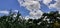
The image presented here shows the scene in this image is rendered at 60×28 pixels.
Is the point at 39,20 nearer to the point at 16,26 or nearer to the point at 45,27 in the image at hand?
the point at 45,27

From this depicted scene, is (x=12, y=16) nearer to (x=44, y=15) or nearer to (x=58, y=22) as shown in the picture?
(x=44, y=15)

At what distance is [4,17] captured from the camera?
406 inches

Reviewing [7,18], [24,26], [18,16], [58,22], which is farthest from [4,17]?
[58,22]

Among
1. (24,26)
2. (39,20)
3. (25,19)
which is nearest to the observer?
(24,26)

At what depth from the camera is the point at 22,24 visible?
9.45 m

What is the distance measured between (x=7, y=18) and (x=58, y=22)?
303cm

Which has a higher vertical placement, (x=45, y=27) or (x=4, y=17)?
(x=4, y=17)

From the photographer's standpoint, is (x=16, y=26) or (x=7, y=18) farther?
(x=7, y=18)

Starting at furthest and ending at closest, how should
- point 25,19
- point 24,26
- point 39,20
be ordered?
point 39,20, point 25,19, point 24,26

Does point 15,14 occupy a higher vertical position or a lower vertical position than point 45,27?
higher

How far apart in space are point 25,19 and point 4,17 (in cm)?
131

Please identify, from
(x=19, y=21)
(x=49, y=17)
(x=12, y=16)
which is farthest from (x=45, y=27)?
(x=12, y=16)

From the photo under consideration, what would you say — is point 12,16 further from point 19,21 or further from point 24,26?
point 24,26

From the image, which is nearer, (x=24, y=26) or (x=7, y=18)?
(x=24, y=26)
